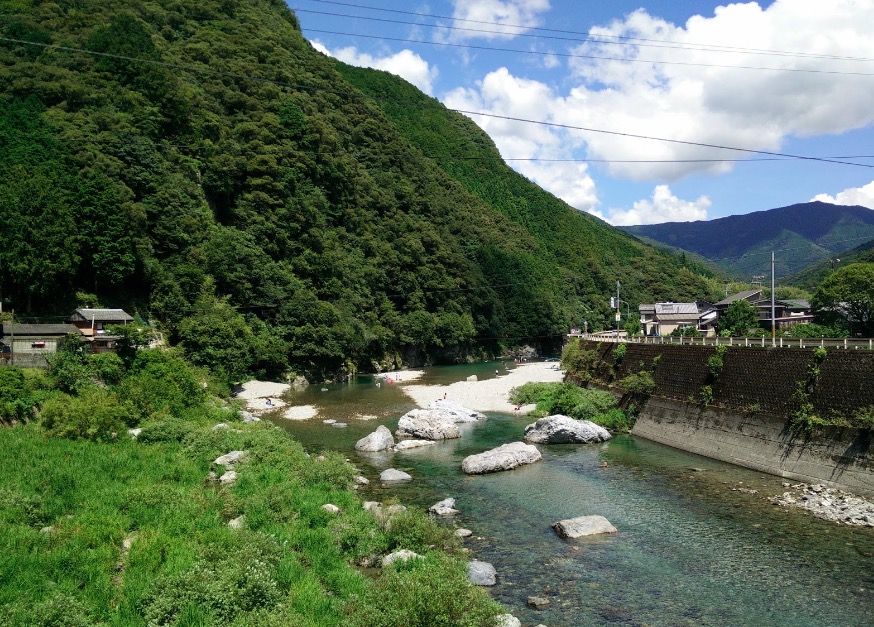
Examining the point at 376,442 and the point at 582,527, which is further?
the point at 376,442

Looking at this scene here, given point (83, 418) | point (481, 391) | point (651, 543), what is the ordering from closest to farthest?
point (651, 543) → point (83, 418) → point (481, 391)

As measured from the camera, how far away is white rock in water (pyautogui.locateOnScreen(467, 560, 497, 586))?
1253 cm

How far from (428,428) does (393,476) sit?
879 centimetres

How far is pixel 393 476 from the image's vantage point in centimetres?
2175

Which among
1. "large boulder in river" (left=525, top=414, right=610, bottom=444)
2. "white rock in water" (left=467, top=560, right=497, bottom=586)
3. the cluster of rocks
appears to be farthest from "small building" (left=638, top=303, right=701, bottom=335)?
"white rock in water" (left=467, top=560, right=497, bottom=586)

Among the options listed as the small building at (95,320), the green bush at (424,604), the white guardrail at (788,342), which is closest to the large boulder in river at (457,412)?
the white guardrail at (788,342)

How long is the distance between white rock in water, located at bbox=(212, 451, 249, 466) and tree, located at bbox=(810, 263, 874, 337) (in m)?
46.5

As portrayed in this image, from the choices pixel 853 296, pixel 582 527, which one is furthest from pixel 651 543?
pixel 853 296

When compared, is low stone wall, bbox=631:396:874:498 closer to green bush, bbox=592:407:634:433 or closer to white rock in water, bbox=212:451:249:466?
green bush, bbox=592:407:634:433

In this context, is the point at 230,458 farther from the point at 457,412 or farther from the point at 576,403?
the point at 576,403

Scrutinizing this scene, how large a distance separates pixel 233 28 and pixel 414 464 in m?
90.7

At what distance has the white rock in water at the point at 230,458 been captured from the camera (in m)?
19.3

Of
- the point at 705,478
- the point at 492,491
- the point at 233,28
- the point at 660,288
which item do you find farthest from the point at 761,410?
the point at 660,288

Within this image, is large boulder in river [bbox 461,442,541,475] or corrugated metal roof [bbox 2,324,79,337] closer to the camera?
large boulder in river [bbox 461,442,541,475]
